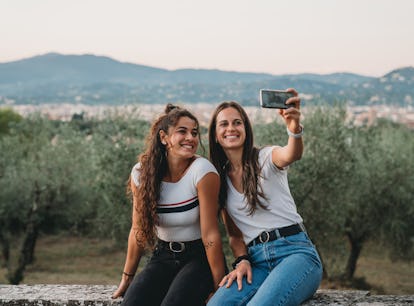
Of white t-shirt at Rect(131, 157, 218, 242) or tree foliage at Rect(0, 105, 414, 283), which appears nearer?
white t-shirt at Rect(131, 157, 218, 242)

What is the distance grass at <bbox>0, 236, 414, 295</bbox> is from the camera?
19706mm

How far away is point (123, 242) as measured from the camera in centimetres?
1852

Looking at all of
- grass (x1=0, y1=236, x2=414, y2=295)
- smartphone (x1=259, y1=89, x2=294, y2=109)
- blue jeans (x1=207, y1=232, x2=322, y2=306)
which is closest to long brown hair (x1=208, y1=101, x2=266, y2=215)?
blue jeans (x1=207, y1=232, x2=322, y2=306)

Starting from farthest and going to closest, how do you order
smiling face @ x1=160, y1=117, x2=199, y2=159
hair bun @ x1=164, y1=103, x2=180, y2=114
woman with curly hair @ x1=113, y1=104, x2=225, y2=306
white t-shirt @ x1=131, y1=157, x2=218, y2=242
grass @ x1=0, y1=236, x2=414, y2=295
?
1. grass @ x1=0, y1=236, x2=414, y2=295
2. hair bun @ x1=164, y1=103, x2=180, y2=114
3. smiling face @ x1=160, y1=117, x2=199, y2=159
4. white t-shirt @ x1=131, y1=157, x2=218, y2=242
5. woman with curly hair @ x1=113, y1=104, x2=225, y2=306

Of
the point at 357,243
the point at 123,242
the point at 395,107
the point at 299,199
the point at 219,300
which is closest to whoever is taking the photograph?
the point at 219,300

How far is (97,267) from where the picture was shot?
2347 cm

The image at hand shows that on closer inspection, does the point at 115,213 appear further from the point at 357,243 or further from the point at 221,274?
the point at 221,274

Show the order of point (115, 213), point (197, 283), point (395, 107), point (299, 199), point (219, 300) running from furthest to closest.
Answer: point (395, 107) → point (115, 213) → point (299, 199) → point (197, 283) → point (219, 300)

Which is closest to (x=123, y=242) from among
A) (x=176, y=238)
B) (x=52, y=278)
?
(x=52, y=278)

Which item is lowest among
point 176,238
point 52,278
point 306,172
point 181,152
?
point 52,278

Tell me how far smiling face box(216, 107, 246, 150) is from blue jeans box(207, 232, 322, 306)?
82 cm

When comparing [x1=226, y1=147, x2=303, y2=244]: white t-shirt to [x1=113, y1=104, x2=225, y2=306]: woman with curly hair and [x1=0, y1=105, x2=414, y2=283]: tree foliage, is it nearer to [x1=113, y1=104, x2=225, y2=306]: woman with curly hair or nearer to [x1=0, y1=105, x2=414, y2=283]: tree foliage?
[x1=113, y1=104, x2=225, y2=306]: woman with curly hair

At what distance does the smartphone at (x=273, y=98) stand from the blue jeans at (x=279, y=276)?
98 cm

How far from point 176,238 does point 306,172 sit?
11.6 meters
